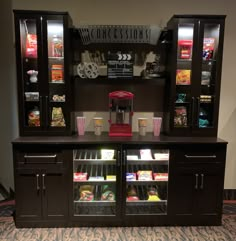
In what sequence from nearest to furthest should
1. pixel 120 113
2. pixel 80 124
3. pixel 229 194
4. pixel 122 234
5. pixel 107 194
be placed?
pixel 122 234, pixel 107 194, pixel 80 124, pixel 120 113, pixel 229 194

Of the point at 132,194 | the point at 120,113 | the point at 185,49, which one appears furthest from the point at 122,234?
the point at 185,49

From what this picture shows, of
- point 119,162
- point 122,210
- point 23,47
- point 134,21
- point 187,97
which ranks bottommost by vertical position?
point 122,210

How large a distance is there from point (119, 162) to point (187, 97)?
1.09 m

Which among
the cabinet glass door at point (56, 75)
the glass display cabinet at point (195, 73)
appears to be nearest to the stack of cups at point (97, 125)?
the cabinet glass door at point (56, 75)

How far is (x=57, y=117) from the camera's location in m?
2.85

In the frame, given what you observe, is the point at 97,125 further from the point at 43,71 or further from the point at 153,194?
the point at 153,194

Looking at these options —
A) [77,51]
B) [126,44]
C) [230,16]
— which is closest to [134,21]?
[126,44]

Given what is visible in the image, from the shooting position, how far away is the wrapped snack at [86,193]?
2.74m

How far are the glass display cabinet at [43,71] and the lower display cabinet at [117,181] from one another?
0.27 meters

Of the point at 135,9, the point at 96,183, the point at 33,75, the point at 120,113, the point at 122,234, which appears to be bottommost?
the point at 122,234

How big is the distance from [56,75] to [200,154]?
1.81 metres

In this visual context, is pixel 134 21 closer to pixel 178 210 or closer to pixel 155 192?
pixel 155 192

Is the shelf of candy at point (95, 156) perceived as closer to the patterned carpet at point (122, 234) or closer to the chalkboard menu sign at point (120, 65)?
the patterned carpet at point (122, 234)

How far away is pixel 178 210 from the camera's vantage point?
269cm
